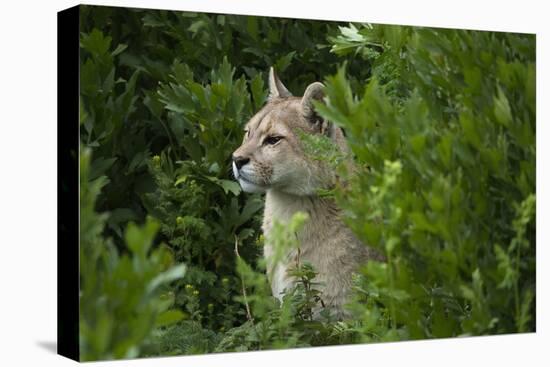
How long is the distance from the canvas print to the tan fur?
10 millimetres

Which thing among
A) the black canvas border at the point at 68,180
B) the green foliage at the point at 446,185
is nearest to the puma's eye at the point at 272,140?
the green foliage at the point at 446,185

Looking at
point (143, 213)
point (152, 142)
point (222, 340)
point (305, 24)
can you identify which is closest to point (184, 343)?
point (222, 340)

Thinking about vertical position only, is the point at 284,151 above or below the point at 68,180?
above

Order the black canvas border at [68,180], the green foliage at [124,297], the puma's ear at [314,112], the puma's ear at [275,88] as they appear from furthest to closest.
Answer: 1. the puma's ear at [275,88]
2. the puma's ear at [314,112]
3. the black canvas border at [68,180]
4. the green foliage at [124,297]

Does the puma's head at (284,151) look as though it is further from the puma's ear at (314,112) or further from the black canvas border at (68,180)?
the black canvas border at (68,180)

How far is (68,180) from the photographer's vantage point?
7184 mm

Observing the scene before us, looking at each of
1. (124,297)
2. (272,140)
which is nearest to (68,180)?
(272,140)

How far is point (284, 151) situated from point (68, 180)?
5.47 feet

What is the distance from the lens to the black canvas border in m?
7.03

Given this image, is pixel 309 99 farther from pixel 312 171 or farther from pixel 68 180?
pixel 68 180

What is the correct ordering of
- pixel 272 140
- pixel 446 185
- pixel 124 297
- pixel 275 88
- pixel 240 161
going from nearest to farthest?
pixel 124 297
pixel 446 185
pixel 240 161
pixel 272 140
pixel 275 88

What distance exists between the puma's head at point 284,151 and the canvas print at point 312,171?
0.01m

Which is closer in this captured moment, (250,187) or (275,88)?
(250,187)

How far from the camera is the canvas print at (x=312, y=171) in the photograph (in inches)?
282
